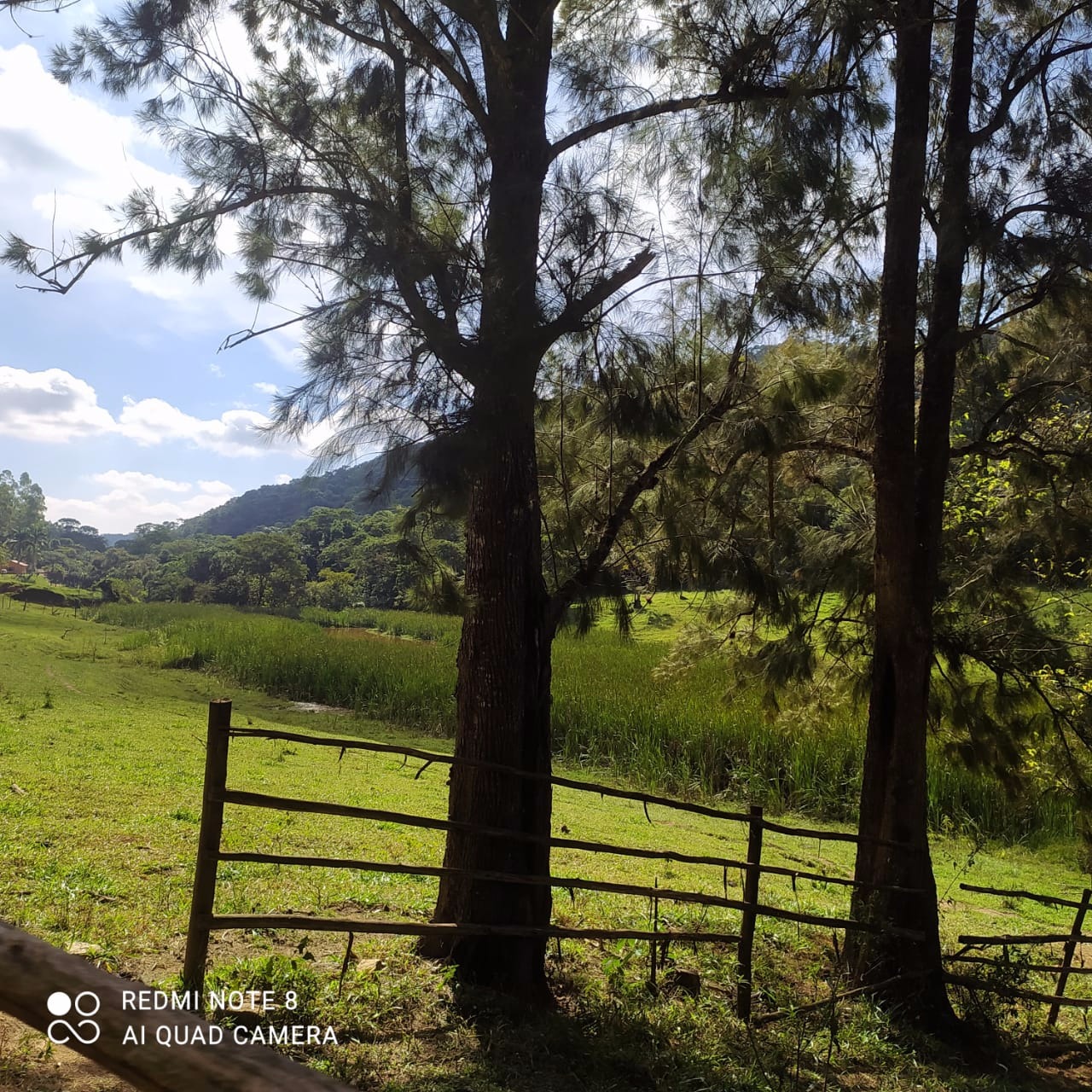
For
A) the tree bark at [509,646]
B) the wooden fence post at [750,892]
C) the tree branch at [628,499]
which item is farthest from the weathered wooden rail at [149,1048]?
the wooden fence post at [750,892]

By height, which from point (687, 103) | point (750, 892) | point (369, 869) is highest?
point (687, 103)

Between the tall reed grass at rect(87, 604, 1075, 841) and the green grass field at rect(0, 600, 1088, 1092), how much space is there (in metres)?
0.74

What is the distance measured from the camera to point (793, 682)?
17.9ft

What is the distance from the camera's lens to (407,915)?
4164 mm

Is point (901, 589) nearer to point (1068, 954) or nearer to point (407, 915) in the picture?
point (1068, 954)

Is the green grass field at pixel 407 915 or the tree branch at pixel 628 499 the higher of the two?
the tree branch at pixel 628 499

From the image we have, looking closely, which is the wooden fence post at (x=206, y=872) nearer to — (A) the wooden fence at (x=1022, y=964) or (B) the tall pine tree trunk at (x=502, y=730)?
(B) the tall pine tree trunk at (x=502, y=730)

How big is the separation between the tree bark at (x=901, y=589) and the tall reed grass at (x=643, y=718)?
4.36 ft

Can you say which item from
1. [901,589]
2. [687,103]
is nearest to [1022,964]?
[901,589]

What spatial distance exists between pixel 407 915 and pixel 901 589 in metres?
3.06

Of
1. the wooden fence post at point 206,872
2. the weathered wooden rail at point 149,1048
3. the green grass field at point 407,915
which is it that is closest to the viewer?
the weathered wooden rail at point 149,1048

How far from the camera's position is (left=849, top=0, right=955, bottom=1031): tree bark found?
430 centimetres

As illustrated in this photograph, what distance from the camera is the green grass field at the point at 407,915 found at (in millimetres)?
2916

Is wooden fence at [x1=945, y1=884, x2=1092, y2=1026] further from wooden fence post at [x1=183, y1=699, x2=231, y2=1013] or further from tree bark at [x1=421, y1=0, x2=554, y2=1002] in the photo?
wooden fence post at [x1=183, y1=699, x2=231, y2=1013]
